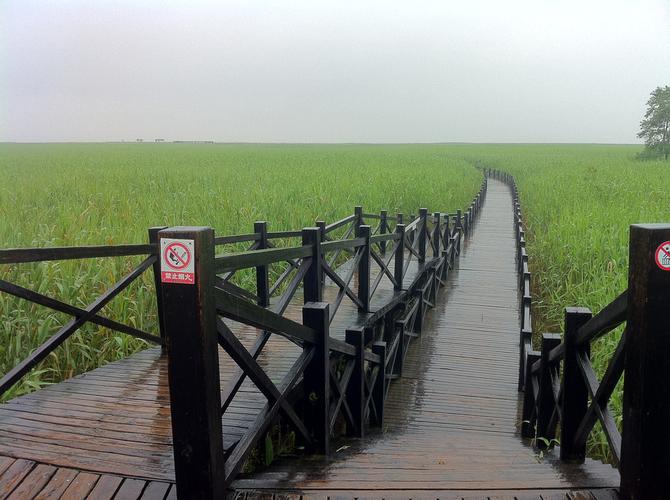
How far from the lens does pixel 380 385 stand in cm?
445

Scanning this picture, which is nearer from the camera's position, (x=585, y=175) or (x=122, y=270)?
(x=122, y=270)

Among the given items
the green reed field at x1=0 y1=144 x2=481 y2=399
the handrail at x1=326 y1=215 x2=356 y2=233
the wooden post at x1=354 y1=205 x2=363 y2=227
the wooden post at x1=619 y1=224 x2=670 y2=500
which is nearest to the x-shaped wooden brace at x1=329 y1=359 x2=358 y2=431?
the wooden post at x1=619 y1=224 x2=670 y2=500

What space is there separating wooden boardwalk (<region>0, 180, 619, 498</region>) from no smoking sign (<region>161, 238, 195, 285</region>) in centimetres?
93

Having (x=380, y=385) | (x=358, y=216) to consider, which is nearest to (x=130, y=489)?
(x=380, y=385)

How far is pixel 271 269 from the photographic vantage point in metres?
7.73

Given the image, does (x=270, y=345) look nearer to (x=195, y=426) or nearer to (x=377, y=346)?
(x=377, y=346)

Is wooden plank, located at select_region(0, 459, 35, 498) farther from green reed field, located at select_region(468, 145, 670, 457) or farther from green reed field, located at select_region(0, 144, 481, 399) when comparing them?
green reed field, located at select_region(468, 145, 670, 457)

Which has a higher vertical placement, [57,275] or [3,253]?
[3,253]

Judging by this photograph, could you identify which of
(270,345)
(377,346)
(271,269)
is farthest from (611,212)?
(270,345)

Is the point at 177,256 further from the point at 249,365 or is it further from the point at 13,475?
the point at 13,475

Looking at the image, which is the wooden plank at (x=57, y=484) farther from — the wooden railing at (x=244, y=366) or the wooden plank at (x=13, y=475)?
the wooden railing at (x=244, y=366)

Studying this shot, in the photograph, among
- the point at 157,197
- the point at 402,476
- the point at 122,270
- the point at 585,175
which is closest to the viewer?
the point at 402,476

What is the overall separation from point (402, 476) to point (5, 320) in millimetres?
3699

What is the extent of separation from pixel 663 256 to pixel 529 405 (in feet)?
8.54
